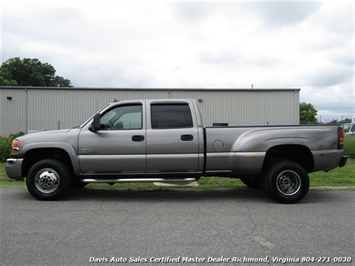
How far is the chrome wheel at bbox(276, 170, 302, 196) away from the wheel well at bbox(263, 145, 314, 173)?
14.9 inches

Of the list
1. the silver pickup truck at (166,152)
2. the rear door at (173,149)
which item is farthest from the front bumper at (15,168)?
the rear door at (173,149)

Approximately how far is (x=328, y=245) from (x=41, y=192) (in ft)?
16.6

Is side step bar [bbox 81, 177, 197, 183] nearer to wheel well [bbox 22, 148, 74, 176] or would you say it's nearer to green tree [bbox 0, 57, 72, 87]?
wheel well [bbox 22, 148, 74, 176]

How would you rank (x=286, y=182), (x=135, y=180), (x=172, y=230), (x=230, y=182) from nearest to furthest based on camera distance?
(x=172, y=230) → (x=135, y=180) → (x=286, y=182) → (x=230, y=182)

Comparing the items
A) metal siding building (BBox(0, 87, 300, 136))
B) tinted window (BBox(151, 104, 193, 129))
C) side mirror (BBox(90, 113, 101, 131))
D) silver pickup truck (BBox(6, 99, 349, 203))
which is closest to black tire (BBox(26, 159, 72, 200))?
silver pickup truck (BBox(6, 99, 349, 203))

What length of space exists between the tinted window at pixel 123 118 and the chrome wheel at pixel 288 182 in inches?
115

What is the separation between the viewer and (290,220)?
5.04 metres

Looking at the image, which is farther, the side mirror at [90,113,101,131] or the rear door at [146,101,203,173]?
the rear door at [146,101,203,173]

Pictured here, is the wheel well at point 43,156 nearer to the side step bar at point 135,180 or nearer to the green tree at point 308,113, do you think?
the side step bar at point 135,180

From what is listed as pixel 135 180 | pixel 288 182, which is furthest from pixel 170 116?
pixel 288 182

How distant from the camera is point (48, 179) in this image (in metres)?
6.21

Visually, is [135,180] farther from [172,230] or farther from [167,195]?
[172,230]

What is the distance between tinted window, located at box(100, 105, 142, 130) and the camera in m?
6.30

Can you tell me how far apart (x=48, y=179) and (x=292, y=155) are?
4.93 meters
